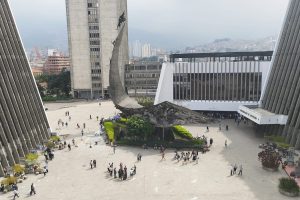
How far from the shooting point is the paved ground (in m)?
34.3

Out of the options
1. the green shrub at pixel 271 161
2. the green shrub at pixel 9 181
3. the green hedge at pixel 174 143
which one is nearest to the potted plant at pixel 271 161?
the green shrub at pixel 271 161

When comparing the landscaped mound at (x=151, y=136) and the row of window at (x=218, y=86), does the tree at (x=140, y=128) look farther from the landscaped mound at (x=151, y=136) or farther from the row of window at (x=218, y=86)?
the row of window at (x=218, y=86)

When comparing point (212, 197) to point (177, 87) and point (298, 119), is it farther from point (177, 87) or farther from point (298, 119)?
point (177, 87)

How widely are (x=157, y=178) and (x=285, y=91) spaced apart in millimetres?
30022

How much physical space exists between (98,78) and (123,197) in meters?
88.5

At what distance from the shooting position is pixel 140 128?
53.5m

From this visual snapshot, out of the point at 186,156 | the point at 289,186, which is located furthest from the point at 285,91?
the point at 289,186

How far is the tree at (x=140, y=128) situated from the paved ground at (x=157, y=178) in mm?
2748

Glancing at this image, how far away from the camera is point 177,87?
8044cm

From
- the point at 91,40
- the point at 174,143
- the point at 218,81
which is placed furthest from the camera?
the point at 91,40

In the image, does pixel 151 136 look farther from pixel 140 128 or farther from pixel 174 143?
pixel 174 143

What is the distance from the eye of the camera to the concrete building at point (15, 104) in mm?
43438

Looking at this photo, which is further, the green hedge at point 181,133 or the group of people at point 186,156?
the green hedge at point 181,133

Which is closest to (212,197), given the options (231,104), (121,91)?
(121,91)
